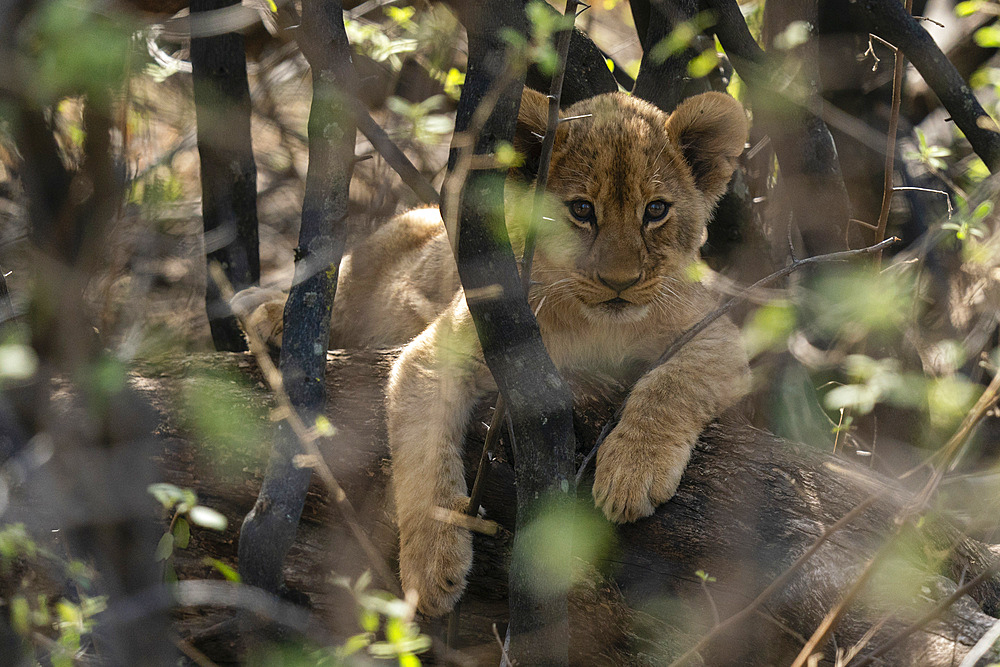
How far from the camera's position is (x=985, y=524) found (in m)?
3.21

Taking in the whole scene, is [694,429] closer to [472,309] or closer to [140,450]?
[472,309]

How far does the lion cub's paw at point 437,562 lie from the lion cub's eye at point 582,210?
1080 millimetres

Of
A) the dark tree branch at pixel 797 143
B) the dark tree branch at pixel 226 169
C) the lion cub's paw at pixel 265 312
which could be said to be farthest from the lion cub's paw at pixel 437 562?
the dark tree branch at pixel 797 143

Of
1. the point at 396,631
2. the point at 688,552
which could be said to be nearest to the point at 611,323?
the point at 688,552

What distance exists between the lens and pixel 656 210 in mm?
3029

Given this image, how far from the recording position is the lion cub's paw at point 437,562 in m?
2.59

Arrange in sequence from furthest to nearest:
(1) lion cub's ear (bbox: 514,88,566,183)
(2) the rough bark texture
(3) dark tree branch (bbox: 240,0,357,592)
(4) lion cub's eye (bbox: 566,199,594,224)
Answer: (4) lion cub's eye (bbox: 566,199,594,224) → (1) lion cub's ear (bbox: 514,88,566,183) → (3) dark tree branch (bbox: 240,0,357,592) → (2) the rough bark texture

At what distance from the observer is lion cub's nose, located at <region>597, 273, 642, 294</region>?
2.82 meters

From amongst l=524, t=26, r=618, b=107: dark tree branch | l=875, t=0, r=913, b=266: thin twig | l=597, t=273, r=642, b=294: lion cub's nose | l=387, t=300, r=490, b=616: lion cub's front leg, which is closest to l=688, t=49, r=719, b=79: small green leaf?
l=524, t=26, r=618, b=107: dark tree branch

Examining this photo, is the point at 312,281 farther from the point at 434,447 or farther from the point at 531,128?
the point at 531,128

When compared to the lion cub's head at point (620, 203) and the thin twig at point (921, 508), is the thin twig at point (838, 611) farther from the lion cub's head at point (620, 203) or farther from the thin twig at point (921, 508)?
the lion cub's head at point (620, 203)

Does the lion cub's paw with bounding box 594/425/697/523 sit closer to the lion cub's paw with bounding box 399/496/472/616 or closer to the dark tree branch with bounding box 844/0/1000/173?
the lion cub's paw with bounding box 399/496/472/616

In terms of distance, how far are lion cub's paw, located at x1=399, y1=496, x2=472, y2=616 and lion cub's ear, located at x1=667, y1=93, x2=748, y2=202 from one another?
159 centimetres

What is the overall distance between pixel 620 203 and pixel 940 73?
177 centimetres
